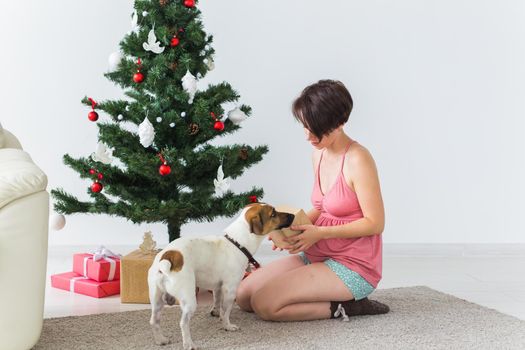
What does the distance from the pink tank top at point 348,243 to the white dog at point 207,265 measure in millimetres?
266

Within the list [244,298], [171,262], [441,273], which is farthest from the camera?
[441,273]

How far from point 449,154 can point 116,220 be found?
2000 mm

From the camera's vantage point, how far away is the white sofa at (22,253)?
1.87 metres

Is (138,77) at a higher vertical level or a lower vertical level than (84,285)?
higher

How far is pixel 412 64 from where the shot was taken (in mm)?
3850

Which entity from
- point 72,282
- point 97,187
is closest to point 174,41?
point 97,187

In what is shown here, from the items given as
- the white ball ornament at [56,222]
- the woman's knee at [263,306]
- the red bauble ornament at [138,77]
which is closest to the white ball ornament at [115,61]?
the red bauble ornament at [138,77]

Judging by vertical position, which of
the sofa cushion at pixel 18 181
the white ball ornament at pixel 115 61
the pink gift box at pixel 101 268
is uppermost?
the white ball ornament at pixel 115 61

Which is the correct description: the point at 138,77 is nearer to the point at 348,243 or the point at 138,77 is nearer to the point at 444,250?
the point at 348,243

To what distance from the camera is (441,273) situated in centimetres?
342

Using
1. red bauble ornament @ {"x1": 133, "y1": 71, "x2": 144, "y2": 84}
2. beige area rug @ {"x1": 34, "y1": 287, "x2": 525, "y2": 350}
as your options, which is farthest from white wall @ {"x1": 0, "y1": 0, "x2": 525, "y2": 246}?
beige area rug @ {"x1": 34, "y1": 287, "x2": 525, "y2": 350}

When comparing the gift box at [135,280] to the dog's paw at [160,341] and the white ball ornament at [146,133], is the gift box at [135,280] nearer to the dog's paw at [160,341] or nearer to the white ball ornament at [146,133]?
the white ball ornament at [146,133]

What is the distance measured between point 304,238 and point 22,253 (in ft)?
3.08

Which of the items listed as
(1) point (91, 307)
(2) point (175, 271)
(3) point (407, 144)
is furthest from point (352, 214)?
(3) point (407, 144)
